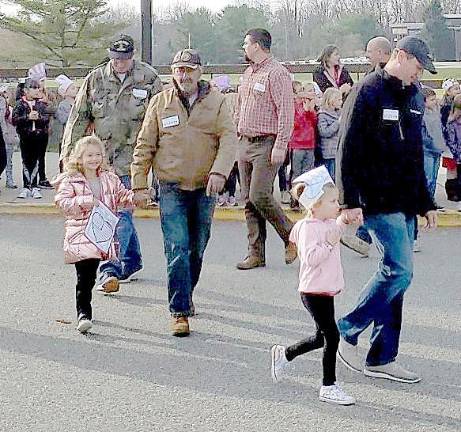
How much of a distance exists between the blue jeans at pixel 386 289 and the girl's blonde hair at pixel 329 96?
552 cm

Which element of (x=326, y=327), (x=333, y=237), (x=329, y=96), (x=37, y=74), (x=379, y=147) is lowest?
(x=326, y=327)

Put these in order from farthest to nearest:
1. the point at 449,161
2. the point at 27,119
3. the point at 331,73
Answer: the point at 27,119 → the point at 449,161 → the point at 331,73

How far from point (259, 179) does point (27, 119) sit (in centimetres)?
533

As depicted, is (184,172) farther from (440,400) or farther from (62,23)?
(62,23)

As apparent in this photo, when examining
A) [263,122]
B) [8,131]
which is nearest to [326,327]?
[263,122]

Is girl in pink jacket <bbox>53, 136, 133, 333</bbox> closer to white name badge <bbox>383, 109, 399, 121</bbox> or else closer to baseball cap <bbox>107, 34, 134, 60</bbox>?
baseball cap <bbox>107, 34, 134, 60</bbox>

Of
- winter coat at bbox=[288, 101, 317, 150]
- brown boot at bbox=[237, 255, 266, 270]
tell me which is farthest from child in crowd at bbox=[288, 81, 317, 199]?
brown boot at bbox=[237, 255, 266, 270]

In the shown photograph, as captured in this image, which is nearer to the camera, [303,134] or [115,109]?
[115,109]

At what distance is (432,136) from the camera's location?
11047 mm

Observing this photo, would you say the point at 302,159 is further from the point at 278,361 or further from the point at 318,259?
the point at 318,259

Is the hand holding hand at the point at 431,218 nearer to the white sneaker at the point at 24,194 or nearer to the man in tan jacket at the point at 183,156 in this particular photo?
the man in tan jacket at the point at 183,156

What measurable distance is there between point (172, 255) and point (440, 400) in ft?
6.84

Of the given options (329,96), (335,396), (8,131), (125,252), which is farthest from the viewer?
(8,131)

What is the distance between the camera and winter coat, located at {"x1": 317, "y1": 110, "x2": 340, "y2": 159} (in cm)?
1103
